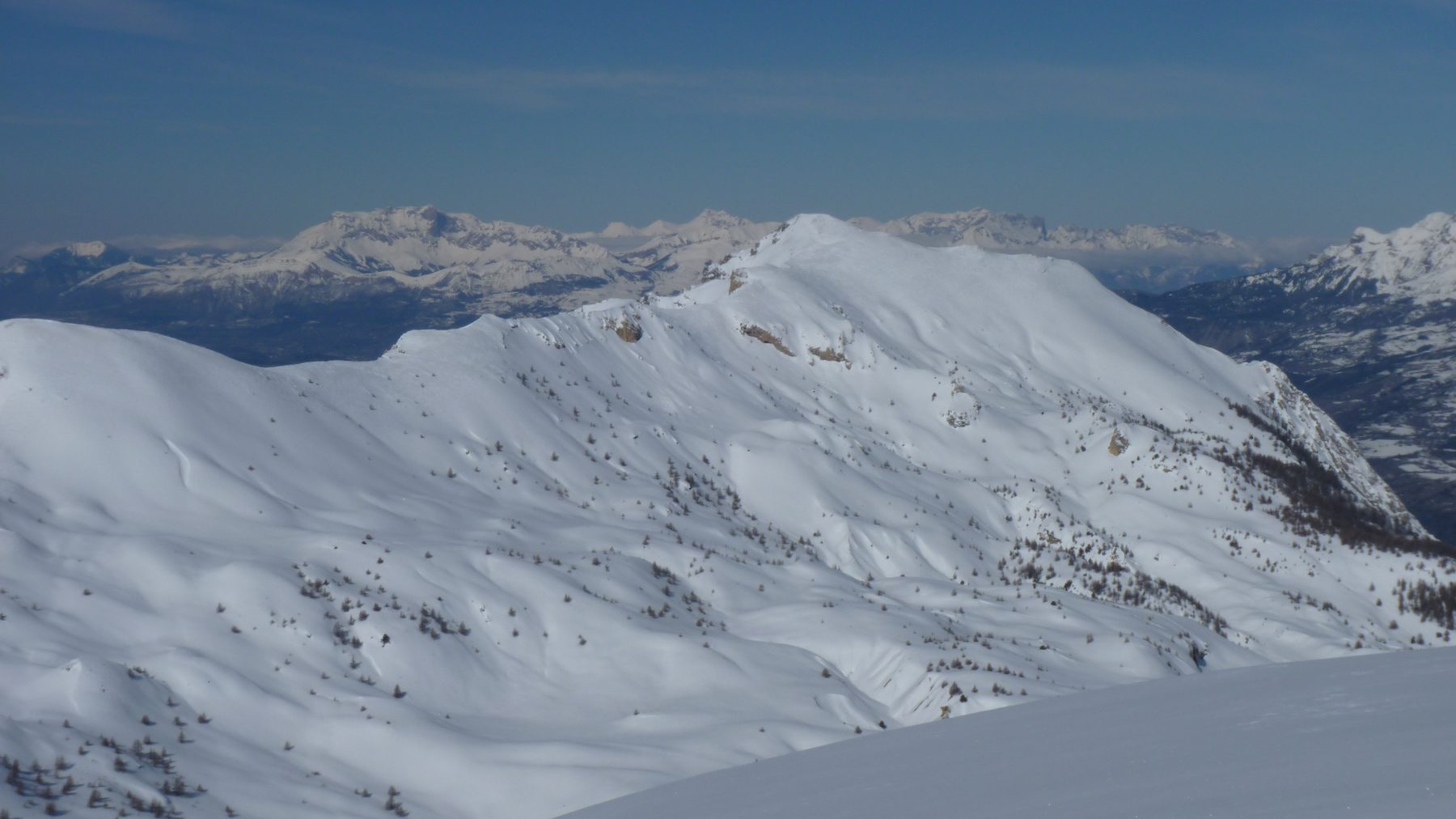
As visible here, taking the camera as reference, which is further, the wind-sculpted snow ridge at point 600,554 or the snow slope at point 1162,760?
the wind-sculpted snow ridge at point 600,554

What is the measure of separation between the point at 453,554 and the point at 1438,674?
905 inches

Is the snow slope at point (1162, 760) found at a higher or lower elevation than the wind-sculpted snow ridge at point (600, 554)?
higher

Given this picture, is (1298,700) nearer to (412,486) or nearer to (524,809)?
(524,809)

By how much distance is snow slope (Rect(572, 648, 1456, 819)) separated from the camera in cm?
A: 432

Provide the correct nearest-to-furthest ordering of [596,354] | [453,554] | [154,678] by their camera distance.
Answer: [154,678] < [453,554] < [596,354]

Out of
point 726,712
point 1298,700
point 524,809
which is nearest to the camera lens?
point 1298,700

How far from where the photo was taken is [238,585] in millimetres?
21406

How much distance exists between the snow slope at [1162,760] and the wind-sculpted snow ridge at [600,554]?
33.4 feet

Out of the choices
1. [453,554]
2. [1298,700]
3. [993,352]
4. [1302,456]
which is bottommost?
[1302,456]

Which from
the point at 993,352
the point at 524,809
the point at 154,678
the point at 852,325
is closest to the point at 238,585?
the point at 154,678

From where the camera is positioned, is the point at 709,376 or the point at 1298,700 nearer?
the point at 1298,700

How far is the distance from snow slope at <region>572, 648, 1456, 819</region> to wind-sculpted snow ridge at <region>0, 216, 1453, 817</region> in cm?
1018

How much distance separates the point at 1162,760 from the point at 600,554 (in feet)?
83.0

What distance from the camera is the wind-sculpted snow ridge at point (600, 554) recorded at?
56.4ft
